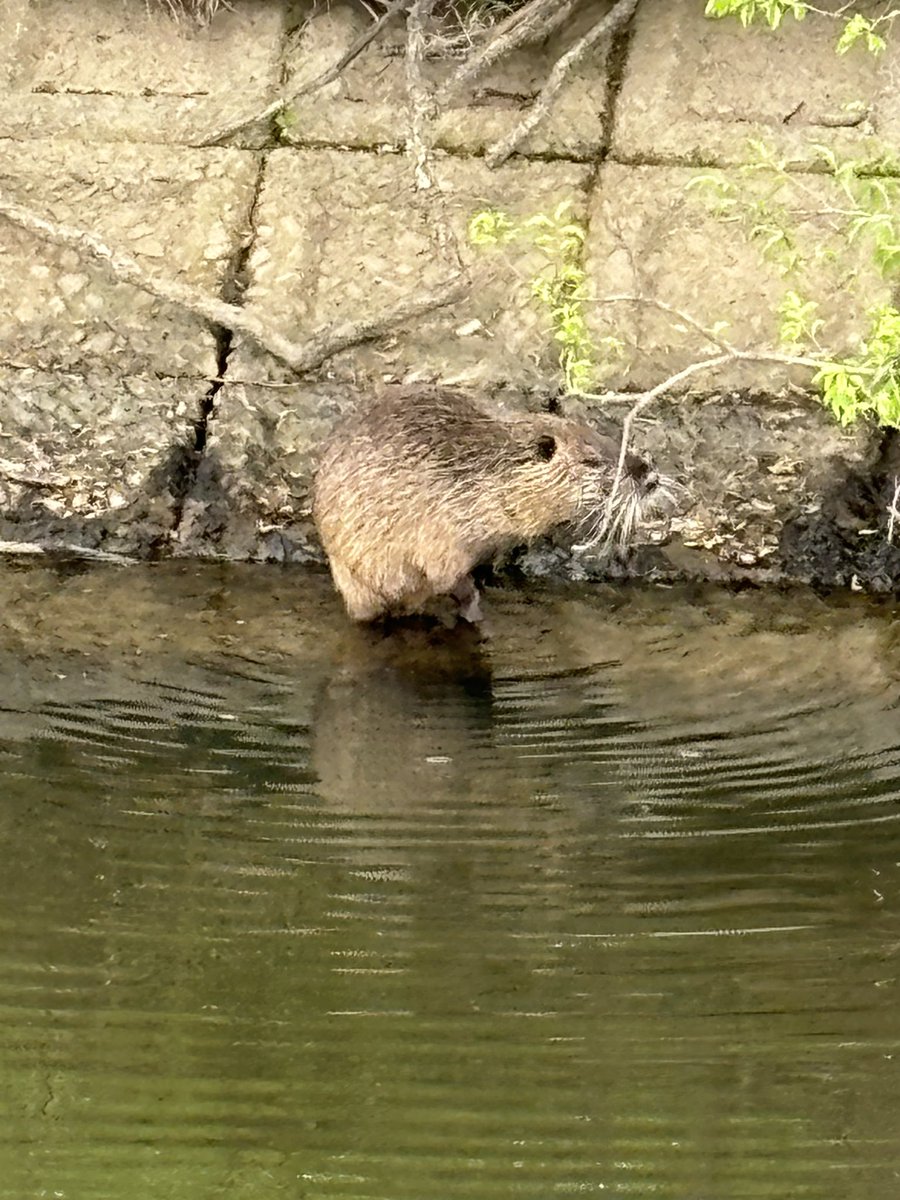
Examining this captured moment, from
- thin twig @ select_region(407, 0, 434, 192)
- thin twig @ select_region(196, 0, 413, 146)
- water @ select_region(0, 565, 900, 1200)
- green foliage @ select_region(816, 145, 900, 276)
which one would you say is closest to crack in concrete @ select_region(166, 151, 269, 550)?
water @ select_region(0, 565, 900, 1200)

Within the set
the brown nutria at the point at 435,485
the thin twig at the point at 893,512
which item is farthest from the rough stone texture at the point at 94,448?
Answer: the thin twig at the point at 893,512

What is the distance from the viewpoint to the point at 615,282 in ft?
12.8

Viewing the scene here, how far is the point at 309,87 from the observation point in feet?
13.4

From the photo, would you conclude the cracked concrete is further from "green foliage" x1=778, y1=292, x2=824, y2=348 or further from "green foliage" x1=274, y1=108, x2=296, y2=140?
"green foliage" x1=778, y1=292, x2=824, y2=348

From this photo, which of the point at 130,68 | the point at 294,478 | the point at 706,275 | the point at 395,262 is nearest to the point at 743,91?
the point at 706,275

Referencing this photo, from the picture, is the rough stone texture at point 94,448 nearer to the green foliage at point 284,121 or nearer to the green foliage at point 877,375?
the green foliage at point 284,121

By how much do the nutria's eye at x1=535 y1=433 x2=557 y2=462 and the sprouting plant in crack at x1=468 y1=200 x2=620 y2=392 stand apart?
136 mm

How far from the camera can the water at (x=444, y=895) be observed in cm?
196

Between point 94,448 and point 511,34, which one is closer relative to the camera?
point 94,448

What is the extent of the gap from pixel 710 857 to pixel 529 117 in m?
2.36

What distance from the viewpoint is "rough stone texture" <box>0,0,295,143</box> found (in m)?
4.12

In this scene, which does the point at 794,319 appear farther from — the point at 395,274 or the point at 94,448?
the point at 94,448

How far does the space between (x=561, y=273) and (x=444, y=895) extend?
198 cm

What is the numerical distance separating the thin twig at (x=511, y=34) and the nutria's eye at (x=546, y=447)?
4.23ft
